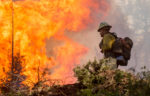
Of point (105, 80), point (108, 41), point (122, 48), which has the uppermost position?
point (108, 41)

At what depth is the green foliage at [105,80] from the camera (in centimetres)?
843

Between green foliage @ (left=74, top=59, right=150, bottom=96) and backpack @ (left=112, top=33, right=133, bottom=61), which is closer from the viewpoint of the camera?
green foliage @ (left=74, top=59, right=150, bottom=96)

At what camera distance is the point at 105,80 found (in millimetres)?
9773

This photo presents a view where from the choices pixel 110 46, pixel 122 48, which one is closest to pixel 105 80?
pixel 110 46

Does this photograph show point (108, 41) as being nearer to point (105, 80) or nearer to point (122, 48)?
point (122, 48)

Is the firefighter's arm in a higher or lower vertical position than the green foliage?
higher

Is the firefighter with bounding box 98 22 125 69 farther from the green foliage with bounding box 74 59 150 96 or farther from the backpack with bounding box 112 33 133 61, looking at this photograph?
the green foliage with bounding box 74 59 150 96

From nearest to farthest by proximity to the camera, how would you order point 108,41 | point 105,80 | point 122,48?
point 105,80 → point 108,41 → point 122,48

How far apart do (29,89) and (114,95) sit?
262 cm

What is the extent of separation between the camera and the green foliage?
332 inches

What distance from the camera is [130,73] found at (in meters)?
9.73

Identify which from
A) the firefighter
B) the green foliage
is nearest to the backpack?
the firefighter

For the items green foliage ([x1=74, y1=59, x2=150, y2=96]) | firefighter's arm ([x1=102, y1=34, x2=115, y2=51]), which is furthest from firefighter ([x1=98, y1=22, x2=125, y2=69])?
green foliage ([x1=74, y1=59, x2=150, y2=96])

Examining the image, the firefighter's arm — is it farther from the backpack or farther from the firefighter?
the backpack
